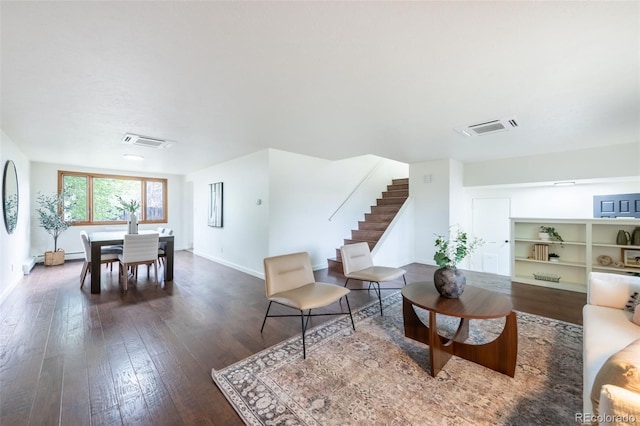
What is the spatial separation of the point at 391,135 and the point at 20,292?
5.86 m

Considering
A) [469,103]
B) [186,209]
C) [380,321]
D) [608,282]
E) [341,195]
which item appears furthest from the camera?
[186,209]

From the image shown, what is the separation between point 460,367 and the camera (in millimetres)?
2012

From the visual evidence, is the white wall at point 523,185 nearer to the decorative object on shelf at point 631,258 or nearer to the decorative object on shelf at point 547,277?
the decorative object on shelf at point 631,258

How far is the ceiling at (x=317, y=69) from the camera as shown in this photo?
1478 mm

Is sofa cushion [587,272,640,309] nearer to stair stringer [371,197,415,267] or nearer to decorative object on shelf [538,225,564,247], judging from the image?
decorative object on shelf [538,225,564,247]

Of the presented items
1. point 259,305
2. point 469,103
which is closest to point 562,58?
point 469,103

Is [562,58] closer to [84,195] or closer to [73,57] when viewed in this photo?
[73,57]

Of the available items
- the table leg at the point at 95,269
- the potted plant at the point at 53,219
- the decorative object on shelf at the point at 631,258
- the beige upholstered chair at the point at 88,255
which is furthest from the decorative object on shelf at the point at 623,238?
the potted plant at the point at 53,219

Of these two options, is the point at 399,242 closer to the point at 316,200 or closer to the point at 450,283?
the point at 316,200

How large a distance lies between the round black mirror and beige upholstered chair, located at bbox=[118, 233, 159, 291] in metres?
1.54

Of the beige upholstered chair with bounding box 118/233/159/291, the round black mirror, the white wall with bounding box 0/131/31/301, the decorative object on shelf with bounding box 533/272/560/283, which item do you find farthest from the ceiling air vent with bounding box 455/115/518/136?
the round black mirror

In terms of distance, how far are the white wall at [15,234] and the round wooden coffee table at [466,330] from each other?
523cm

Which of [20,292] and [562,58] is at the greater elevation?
[562,58]

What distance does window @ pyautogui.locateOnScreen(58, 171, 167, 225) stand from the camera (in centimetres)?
631
